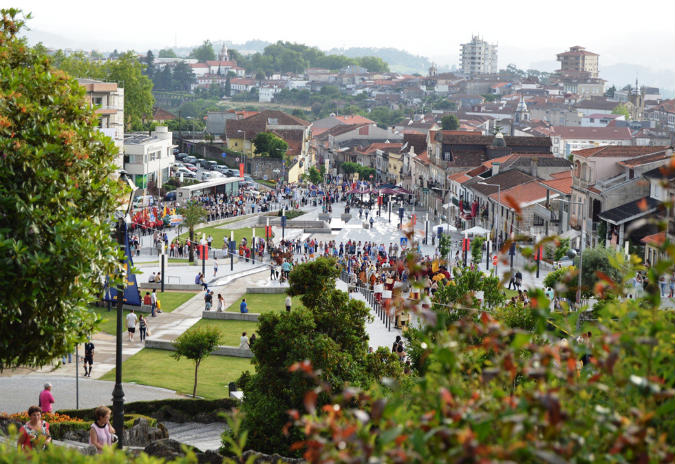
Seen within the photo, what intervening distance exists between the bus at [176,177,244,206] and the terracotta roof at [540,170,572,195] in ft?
77.2

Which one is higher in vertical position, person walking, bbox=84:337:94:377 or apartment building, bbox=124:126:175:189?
apartment building, bbox=124:126:175:189

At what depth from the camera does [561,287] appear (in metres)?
6.77

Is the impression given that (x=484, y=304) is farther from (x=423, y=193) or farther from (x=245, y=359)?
(x=423, y=193)

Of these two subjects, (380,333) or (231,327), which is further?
(231,327)

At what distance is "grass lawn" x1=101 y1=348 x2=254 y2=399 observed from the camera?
2481 cm

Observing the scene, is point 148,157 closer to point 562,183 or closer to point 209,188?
point 209,188

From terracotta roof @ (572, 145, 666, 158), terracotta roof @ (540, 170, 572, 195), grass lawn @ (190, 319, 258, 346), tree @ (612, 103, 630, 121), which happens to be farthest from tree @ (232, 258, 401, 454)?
tree @ (612, 103, 630, 121)

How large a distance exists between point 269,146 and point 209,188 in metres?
24.6

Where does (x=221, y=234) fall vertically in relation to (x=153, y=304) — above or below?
below

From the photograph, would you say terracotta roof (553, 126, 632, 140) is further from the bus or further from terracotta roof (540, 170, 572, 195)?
terracotta roof (540, 170, 572, 195)

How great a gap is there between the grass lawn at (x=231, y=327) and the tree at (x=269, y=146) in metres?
63.7

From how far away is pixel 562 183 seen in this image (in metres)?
58.0

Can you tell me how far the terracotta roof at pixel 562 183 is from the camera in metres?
55.8

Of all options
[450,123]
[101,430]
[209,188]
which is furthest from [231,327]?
[450,123]
